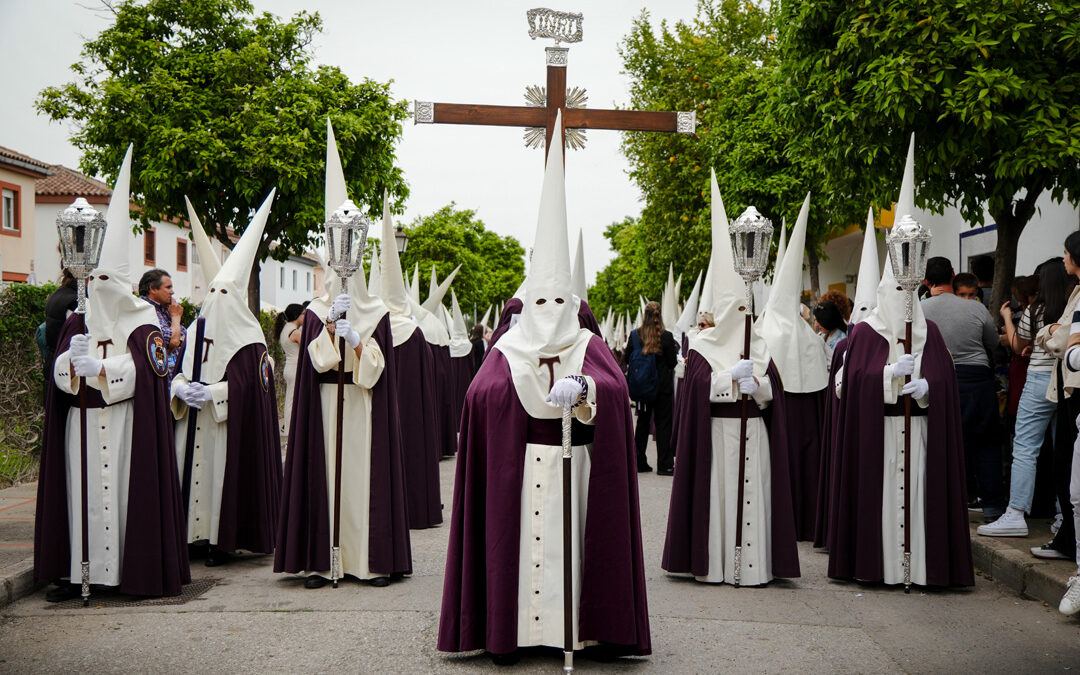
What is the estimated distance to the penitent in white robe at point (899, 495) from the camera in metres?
6.96

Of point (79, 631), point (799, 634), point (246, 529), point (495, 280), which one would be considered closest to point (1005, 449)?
point (799, 634)

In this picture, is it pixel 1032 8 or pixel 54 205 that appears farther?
pixel 54 205

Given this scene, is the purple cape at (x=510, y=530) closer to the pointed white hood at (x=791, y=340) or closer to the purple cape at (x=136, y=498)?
the purple cape at (x=136, y=498)

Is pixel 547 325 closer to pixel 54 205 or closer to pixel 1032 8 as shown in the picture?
pixel 1032 8

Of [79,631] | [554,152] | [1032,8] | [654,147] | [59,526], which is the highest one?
[654,147]

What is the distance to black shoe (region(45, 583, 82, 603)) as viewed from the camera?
652cm

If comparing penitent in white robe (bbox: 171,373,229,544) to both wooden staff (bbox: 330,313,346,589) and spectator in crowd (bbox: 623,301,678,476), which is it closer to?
wooden staff (bbox: 330,313,346,589)

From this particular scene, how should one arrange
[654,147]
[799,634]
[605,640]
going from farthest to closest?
[654,147] < [799,634] < [605,640]

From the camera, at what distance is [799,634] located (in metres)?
5.79

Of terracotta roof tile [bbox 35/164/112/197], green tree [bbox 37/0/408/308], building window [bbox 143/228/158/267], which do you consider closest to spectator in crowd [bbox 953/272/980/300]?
green tree [bbox 37/0/408/308]

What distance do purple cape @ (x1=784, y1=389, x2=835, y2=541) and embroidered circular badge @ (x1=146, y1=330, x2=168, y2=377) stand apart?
524 centimetres

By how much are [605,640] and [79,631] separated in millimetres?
3108

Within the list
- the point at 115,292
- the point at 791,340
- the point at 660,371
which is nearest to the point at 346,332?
the point at 115,292

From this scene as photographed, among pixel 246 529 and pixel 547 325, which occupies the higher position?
pixel 547 325
